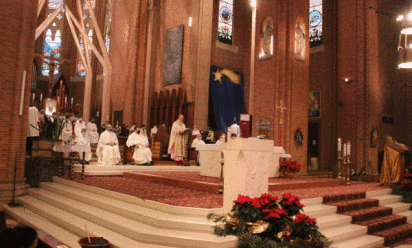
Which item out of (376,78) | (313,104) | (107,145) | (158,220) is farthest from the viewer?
(313,104)

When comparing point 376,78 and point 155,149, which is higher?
point 376,78

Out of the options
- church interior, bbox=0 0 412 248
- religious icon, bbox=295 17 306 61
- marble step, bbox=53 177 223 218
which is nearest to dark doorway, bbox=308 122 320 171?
church interior, bbox=0 0 412 248

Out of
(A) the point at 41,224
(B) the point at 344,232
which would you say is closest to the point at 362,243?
(B) the point at 344,232

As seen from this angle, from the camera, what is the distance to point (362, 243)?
490cm

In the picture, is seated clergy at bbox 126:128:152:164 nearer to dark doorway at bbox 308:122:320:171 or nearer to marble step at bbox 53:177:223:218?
marble step at bbox 53:177:223:218

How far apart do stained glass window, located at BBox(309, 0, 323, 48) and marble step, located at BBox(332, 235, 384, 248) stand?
46.0 ft

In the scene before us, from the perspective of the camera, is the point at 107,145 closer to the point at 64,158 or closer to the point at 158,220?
the point at 64,158

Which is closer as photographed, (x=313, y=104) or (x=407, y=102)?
(x=407, y=102)

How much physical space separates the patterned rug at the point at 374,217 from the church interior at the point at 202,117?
4 centimetres

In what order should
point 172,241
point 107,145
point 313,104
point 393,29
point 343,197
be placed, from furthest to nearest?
point 313,104, point 393,29, point 107,145, point 343,197, point 172,241

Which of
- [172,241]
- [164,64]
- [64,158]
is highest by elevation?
[164,64]

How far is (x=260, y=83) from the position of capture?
Result: 12992 mm

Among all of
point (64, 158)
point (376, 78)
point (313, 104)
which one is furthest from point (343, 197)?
point (313, 104)

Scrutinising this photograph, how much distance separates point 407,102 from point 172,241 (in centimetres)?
1544
